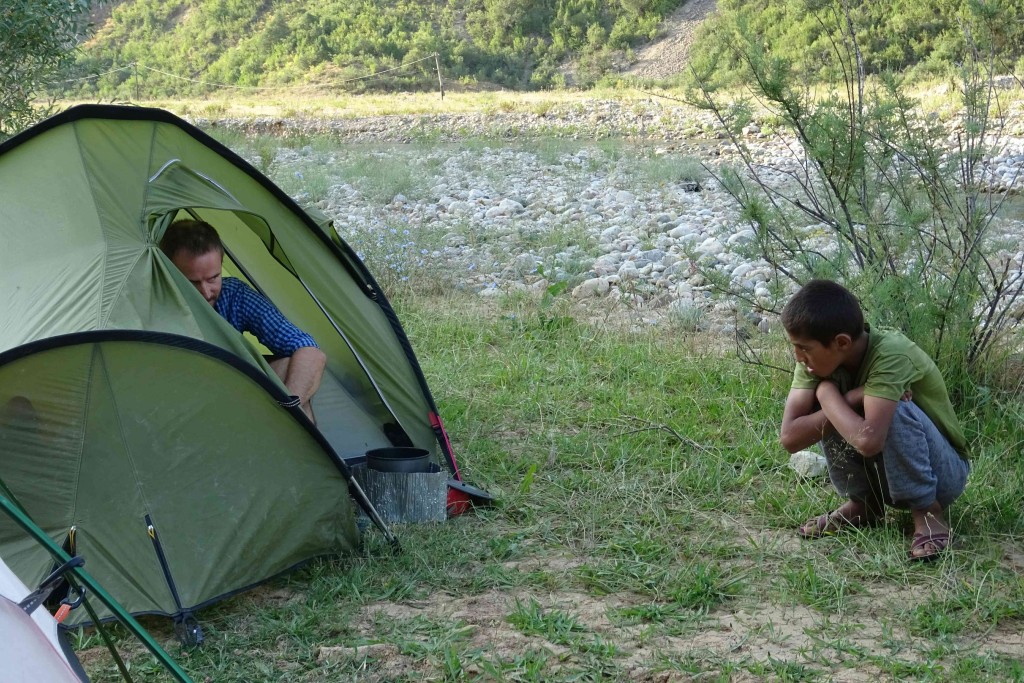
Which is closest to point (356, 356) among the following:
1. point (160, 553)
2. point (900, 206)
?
point (160, 553)

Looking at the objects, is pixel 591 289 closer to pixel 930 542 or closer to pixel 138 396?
pixel 930 542

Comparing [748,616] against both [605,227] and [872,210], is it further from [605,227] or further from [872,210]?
[605,227]

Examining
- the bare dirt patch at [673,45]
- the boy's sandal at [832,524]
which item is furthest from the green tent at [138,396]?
the bare dirt patch at [673,45]

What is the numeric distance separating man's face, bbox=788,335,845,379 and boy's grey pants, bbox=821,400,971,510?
236 mm

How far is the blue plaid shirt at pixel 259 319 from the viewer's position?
12.7 feet

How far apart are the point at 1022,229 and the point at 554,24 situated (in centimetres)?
3388

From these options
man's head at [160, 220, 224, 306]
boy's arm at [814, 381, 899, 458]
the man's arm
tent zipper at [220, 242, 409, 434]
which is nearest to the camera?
boy's arm at [814, 381, 899, 458]

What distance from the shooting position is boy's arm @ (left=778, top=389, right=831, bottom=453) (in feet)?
10.4

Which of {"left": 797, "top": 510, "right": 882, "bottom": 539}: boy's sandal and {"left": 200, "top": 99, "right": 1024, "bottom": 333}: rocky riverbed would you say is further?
{"left": 200, "top": 99, "right": 1024, "bottom": 333}: rocky riverbed

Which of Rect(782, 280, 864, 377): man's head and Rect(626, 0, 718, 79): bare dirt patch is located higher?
Rect(626, 0, 718, 79): bare dirt patch

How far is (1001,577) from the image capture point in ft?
10.1

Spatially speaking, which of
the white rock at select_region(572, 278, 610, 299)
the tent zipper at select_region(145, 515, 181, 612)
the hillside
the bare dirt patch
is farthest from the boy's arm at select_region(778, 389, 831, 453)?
the bare dirt patch

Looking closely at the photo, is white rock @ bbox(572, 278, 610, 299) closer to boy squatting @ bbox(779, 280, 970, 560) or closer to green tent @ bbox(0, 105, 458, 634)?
green tent @ bbox(0, 105, 458, 634)

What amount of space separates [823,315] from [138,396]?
2.08 m
